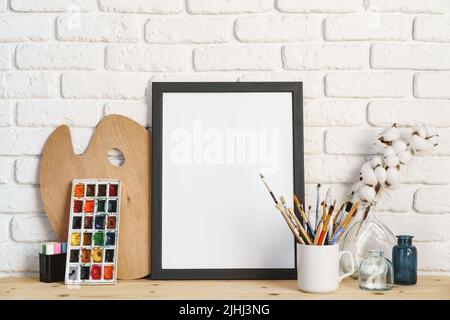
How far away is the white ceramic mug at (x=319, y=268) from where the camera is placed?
1023 mm

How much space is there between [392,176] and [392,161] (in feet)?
Result: 0.11

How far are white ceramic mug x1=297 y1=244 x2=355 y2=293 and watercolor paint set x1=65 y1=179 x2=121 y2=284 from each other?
0.42 metres

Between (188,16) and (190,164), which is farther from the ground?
(188,16)

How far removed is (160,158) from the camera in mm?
1184

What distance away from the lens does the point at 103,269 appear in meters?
1.12

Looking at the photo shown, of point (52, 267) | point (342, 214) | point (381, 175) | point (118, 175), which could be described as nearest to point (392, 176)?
point (381, 175)

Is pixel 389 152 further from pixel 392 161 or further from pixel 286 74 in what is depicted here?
pixel 286 74

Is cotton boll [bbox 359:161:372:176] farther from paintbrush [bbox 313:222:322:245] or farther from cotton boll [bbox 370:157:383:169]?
paintbrush [bbox 313:222:322:245]

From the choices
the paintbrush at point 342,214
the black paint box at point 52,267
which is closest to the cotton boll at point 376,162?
the paintbrush at point 342,214

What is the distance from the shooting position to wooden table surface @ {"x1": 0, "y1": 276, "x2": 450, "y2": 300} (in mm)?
1008

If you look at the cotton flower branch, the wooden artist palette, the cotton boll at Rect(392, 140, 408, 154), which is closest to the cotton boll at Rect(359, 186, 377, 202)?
the cotton flower branch
